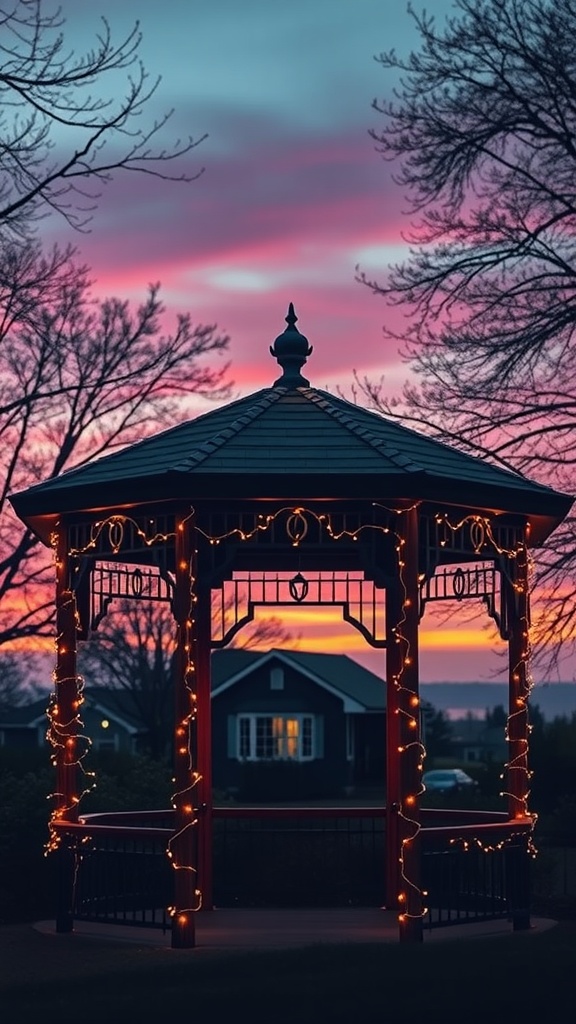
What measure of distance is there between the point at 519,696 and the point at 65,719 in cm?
437

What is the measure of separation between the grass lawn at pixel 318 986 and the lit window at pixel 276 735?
45.8 m

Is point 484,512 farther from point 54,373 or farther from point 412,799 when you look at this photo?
point 54,373

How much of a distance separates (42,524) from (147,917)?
13.2 feet

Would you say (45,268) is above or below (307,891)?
above

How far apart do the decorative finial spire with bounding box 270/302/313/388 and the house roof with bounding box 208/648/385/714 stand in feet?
138

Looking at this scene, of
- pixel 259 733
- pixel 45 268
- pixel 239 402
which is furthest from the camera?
pixel 259 733

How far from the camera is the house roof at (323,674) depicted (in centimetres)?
5956

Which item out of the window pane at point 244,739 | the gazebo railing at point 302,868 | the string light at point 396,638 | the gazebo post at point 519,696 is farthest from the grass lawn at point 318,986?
the window pane at point 244,739

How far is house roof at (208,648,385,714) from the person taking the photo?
195ft

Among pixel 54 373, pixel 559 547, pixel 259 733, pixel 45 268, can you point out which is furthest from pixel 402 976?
pixel 259 733

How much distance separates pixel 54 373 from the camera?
29734 mm

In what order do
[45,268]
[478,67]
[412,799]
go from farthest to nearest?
[45,268]
[478,67]
[412,799]

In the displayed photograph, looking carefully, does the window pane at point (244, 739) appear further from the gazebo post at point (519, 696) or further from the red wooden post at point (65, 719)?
the gazebo post at point (519, 696)

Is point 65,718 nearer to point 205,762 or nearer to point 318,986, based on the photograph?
point 205,762
